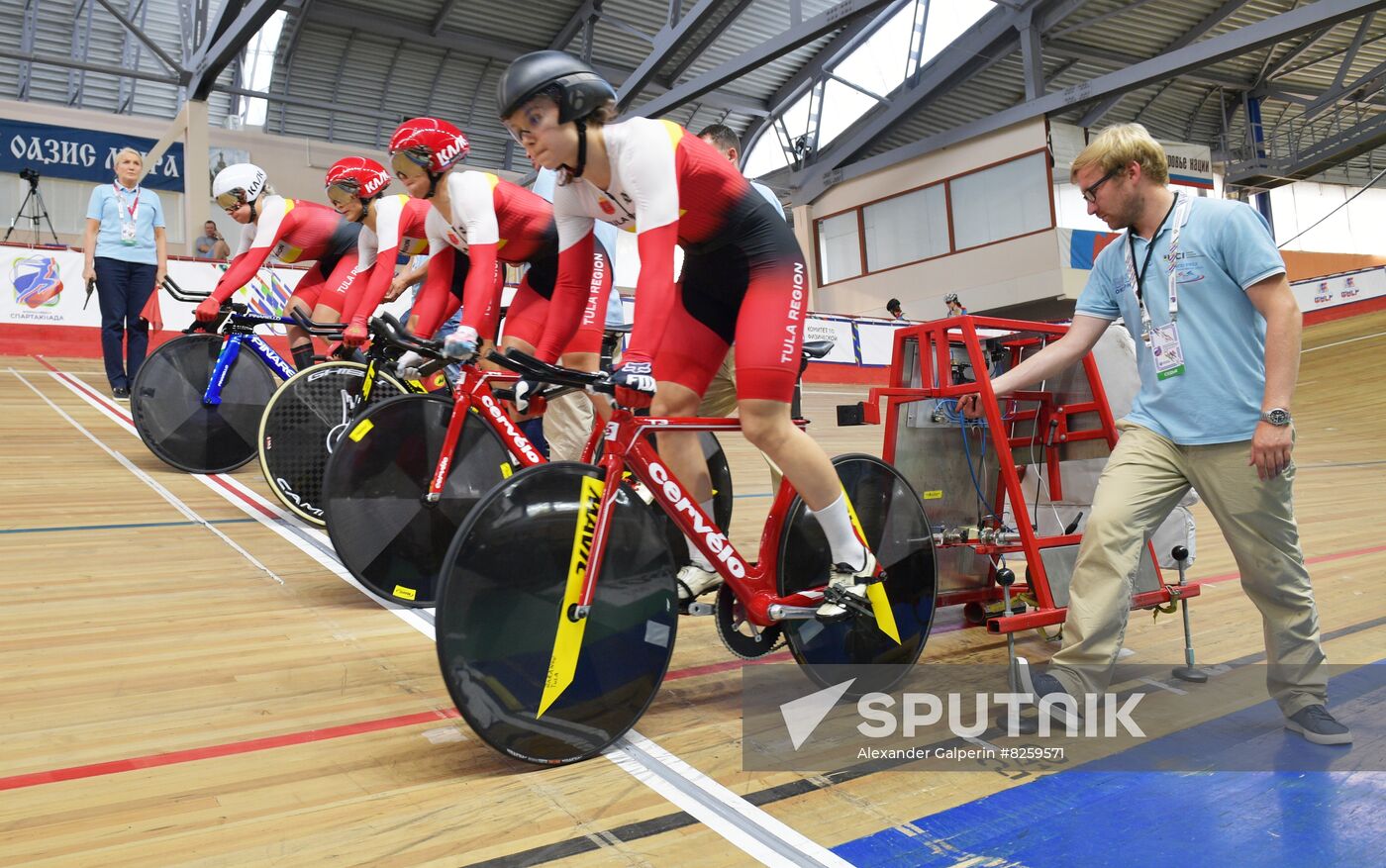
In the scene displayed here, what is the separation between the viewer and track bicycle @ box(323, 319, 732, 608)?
2.93 m

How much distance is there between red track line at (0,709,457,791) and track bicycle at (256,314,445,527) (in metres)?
1.80

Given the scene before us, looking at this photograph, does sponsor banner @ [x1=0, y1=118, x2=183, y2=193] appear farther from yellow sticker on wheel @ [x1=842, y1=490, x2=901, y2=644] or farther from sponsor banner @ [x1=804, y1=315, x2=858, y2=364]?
yellow sticker on wheel @ [x1=842, y1=490, x2=901, y2=644]

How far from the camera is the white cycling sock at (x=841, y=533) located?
236cm

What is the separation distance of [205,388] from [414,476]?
84.9 inches

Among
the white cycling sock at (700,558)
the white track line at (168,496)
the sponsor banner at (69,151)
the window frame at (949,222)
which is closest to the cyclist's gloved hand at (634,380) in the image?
the white cycling sock at (700,558)

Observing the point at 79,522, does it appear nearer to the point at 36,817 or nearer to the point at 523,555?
the point at 36,817

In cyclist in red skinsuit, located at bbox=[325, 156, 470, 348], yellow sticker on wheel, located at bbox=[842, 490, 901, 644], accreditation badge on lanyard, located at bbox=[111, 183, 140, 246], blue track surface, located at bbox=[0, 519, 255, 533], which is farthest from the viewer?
accreditation badge on lanyard, located at bbox=[111, 183, 140, 246]

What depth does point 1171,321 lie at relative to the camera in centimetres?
226

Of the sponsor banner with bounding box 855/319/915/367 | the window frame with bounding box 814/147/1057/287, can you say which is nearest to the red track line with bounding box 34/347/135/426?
the sponsor banner with bounding box 855/319/915/367

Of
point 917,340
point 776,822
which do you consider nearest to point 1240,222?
point 917,340

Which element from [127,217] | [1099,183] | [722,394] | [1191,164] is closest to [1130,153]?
[1099,183]

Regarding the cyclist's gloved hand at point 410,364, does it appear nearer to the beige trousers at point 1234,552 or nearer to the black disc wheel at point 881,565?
the black disc wheel at point 881,565

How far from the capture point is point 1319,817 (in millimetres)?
1757

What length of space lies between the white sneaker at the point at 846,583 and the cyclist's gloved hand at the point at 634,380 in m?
0.74
